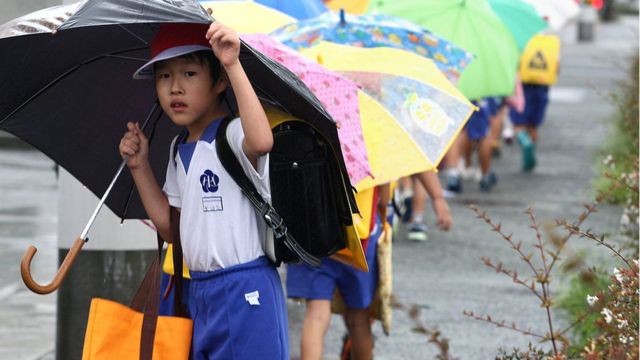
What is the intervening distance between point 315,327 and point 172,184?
6.48ft

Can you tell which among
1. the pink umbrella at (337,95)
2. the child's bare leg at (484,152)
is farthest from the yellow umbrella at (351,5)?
the pink umbrella at (337,95)

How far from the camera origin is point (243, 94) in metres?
4.25

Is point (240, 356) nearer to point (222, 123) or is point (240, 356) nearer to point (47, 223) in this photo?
point (222, 123)

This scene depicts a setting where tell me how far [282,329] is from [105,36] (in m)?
1.07

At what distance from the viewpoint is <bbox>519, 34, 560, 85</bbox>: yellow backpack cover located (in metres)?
16.2

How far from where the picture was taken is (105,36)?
4.65 metres

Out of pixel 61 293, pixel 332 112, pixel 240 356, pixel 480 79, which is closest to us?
pixel 240 356

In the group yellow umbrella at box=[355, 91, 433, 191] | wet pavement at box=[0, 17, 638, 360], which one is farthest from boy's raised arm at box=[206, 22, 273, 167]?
wet pavement at box=[0, 17, 638, 360]

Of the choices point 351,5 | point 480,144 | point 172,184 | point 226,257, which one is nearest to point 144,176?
point 172,184

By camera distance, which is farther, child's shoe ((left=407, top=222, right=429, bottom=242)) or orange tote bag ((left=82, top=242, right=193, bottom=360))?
child's shoe ((left=407, top=222, right=429, bottom=242))

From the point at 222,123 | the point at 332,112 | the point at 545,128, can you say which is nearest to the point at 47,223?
the point at 332,112

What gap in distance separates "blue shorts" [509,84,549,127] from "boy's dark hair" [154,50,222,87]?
12.3 metres

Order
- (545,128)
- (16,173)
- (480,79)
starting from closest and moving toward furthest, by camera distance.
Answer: (480,79) → (16,173) → (545,128)

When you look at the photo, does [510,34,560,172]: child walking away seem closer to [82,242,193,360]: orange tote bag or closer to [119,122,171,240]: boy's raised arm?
[119,122,171,240]: boy's raised arm
